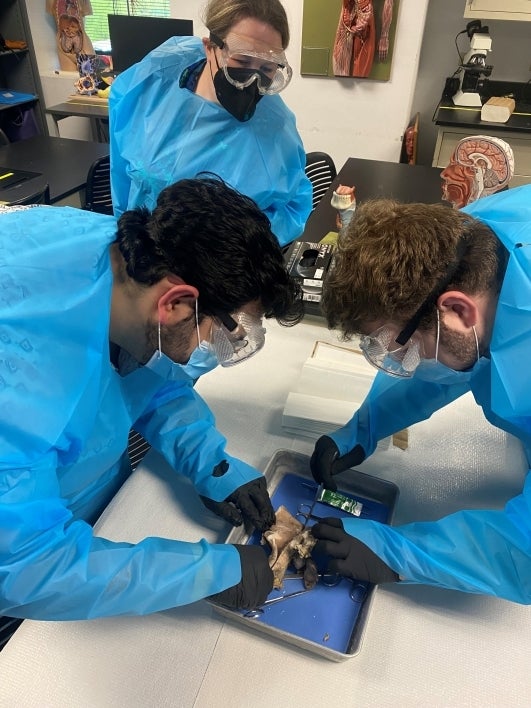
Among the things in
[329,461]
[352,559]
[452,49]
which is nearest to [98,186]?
[329,461]

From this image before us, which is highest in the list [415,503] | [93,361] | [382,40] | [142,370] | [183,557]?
[382,40]

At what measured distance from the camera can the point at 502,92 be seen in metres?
3.79

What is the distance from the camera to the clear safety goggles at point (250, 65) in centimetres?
154

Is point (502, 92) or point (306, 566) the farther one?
point (502, 92)

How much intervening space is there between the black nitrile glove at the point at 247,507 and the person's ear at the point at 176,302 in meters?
0.41

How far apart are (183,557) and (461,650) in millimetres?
532

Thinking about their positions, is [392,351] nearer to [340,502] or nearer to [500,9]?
[340,502]

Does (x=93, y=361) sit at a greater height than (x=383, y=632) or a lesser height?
greater

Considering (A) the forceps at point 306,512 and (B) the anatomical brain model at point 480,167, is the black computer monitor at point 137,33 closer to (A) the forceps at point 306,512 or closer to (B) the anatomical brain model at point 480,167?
(B) the anatomical brain model at point 480,167

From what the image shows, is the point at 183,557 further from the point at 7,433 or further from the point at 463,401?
the point at 463,401

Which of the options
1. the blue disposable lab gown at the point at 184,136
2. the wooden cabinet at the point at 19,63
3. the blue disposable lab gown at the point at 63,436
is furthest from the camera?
the wooden cabinet at the point at 19,63

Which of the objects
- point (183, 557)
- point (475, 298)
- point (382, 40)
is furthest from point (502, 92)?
point (183, 557)

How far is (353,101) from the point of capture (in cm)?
387

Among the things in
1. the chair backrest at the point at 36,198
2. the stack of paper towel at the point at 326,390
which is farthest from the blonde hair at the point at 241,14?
the chair backrest at the point at 36,198
